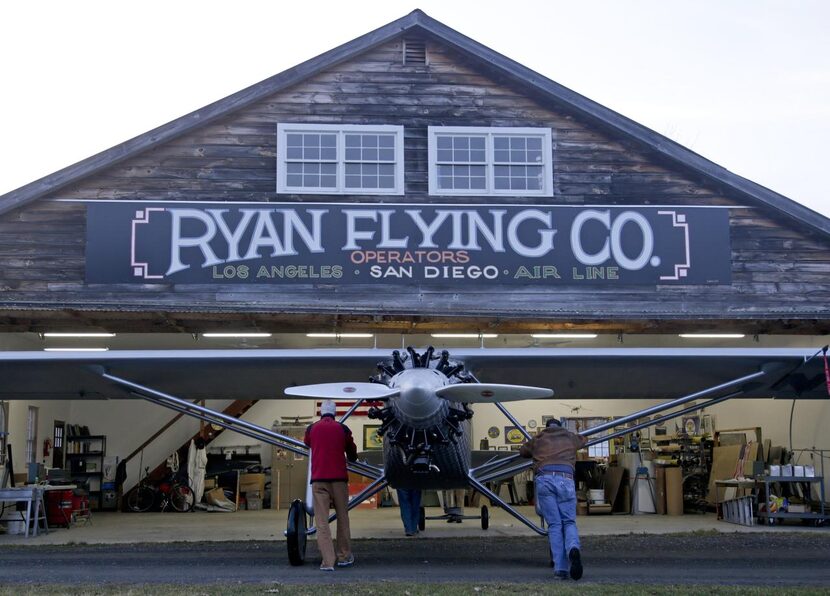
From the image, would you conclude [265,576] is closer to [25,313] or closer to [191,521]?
[25,313]

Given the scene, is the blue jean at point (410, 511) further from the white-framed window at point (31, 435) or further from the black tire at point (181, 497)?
the white-framed window at point (31, 435)

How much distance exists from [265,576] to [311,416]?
12930 millimetres

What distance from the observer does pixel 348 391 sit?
9547mm

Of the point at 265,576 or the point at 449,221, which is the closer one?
the point at 265,576

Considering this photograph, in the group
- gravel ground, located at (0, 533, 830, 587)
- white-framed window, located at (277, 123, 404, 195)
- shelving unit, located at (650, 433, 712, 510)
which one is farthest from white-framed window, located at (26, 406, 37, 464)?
shelving unit, located at (650, 433, 712, 510)

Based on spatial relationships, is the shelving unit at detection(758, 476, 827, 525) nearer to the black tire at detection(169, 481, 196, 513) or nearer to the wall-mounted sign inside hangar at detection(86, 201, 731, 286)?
the wall-mounted sign inside hangar at detection(86, 201, 731, 286)

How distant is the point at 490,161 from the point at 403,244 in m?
2.11

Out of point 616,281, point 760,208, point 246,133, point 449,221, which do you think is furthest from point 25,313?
point 760,208

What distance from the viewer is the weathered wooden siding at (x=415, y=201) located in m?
15.3

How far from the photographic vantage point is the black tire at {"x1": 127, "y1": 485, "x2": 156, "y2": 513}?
21.0 meters

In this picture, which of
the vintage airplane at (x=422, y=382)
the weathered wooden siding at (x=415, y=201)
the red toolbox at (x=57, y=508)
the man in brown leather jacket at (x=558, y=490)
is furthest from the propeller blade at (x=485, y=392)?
the red toolbox at (x=57, y=508)

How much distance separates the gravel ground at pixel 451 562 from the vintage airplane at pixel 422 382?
69 centimetres

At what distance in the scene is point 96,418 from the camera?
22172 millimetres

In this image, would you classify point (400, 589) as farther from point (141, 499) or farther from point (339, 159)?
point (141, 499)
